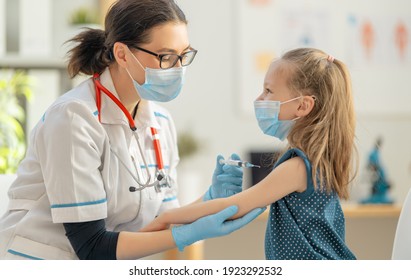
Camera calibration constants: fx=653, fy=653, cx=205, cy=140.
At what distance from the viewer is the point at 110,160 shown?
5.29 feet

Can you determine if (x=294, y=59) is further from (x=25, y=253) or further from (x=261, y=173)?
(x=261, y=173)

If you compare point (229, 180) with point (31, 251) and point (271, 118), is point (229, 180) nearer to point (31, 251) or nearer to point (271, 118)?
point (271, 118)

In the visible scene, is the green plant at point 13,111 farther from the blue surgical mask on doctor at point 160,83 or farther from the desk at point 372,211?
the desk at point 372,211

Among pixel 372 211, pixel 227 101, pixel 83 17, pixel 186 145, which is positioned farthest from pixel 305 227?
pixel 227 101

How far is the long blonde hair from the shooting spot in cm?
154

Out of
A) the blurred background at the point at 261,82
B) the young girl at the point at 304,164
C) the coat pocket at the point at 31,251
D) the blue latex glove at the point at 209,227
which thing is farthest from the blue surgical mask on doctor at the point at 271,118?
the blurred background at the point at 261,82

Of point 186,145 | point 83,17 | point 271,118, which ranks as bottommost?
point 186,145

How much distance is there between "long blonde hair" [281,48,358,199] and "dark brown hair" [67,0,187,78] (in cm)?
33

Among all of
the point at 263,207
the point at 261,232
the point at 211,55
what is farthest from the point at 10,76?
the point at 263,207

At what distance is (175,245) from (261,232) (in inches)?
104

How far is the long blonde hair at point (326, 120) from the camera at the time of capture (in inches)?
60.8

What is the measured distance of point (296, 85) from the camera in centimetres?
165

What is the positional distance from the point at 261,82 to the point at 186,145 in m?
0.66

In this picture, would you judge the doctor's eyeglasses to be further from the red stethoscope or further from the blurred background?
the blurred background
